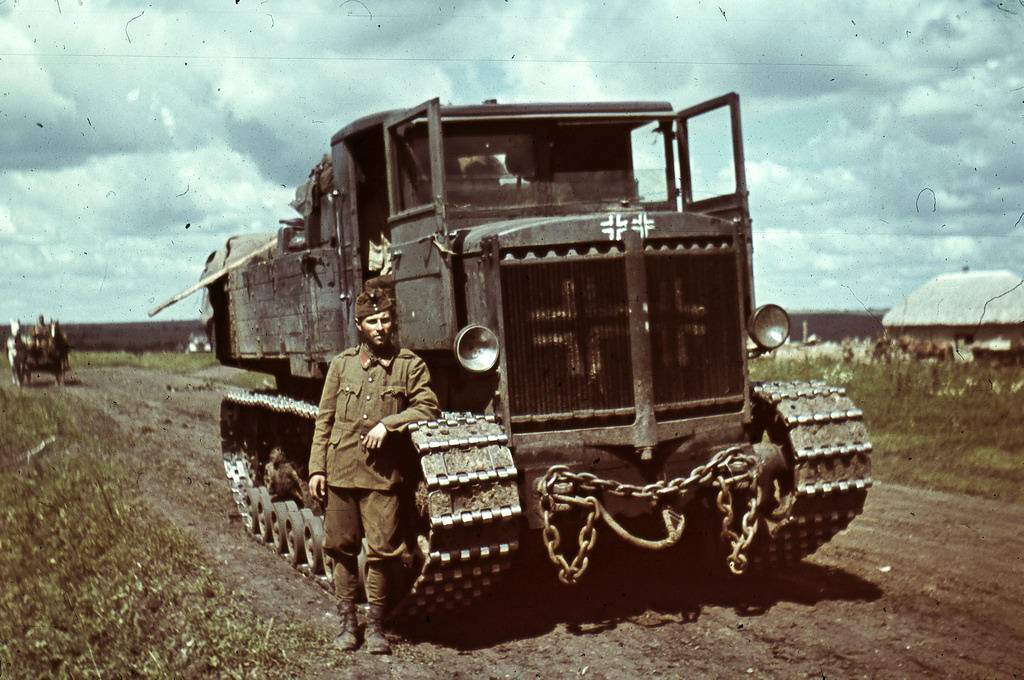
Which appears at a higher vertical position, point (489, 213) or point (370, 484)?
point (489, 213)

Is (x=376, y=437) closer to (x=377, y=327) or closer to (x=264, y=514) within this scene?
(x=377, y=327)

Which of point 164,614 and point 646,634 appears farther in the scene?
point 164,614

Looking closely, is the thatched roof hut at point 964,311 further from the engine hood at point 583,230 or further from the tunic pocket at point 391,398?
the tunic pocket at point 391,398

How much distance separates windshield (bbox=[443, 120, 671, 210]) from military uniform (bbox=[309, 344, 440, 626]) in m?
1.55

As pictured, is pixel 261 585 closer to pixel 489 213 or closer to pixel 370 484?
pixel 370 484

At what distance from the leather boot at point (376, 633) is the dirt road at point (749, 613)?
0.08 metres

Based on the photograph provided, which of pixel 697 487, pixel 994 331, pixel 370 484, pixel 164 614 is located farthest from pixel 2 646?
pixel 994 331

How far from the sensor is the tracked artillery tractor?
5.92 m

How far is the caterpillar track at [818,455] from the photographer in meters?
6.33

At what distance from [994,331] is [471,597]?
37713 millimetres

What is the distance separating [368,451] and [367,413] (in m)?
0.22

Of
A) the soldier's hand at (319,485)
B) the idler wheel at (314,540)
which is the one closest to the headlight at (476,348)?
the soldier's hand at (319,485)

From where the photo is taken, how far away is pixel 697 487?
620 centimetres

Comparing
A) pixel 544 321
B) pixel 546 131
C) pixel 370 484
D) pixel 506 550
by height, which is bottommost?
pixel 506 550
